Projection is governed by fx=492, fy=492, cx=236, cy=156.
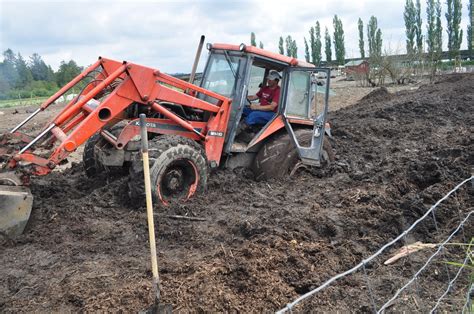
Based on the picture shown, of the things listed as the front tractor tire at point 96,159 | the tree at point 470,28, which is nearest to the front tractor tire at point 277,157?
the front tractor tire at point 96,159

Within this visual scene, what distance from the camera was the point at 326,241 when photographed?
5.35 metres

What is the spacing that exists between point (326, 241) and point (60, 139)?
334 cm

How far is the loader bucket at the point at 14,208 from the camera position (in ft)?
17.2

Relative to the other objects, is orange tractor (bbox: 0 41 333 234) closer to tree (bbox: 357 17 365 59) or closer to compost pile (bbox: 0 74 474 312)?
compost pile (bbox: 0 74 474 312)

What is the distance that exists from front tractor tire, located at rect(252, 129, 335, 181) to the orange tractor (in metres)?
0.02

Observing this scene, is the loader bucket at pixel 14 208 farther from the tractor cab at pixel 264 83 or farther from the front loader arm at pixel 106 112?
the tractor cab at pixel 264 83

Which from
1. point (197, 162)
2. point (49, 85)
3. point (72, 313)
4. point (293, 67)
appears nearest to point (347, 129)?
point (293, 67)

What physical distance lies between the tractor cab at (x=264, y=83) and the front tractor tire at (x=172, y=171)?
35.3 inches

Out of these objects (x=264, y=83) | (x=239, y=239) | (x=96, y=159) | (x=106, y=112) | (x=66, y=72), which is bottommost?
(x=239, y=239)

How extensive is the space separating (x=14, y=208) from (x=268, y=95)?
427cm

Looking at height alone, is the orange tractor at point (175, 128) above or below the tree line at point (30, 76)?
below

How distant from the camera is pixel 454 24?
5475cm

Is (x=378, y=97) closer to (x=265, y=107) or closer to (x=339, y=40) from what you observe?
(x=265, y=107)

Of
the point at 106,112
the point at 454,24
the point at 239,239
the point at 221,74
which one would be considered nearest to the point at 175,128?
the point at 106,112
